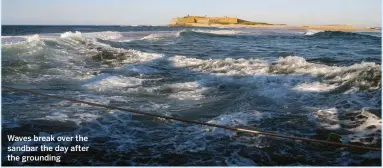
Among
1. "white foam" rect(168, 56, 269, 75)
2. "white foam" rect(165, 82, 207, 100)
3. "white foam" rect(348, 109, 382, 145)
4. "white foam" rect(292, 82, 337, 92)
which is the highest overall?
"white foam" rect(168, 56, 269, 75)

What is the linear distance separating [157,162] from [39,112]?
294 cm

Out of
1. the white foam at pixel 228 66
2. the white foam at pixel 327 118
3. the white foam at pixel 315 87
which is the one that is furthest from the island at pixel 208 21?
the white foam at pixel 327 118

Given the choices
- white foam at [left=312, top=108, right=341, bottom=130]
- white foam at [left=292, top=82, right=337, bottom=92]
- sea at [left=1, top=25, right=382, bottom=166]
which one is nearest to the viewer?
sea at [left=1, top=25, right=382, bottom=166]

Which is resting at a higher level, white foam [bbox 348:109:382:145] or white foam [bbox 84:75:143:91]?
white foam [bbox 84:75:143:91]

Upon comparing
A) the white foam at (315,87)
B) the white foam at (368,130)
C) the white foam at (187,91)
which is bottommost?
the white foam at (368,130)

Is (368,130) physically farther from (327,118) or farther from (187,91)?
(187,91)

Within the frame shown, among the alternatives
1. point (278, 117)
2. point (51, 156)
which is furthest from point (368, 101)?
point (51, 156)

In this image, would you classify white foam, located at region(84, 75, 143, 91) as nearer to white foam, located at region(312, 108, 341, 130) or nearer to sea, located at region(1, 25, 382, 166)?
sea, located at region(1, 25, 382, 166)

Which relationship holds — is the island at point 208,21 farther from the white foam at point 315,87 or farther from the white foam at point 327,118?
the white foam at point 327,118

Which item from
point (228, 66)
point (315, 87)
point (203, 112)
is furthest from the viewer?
point (228, 66)

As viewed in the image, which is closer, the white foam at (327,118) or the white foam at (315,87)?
the white foam at (327,118)

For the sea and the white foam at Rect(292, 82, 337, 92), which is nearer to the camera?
the sea

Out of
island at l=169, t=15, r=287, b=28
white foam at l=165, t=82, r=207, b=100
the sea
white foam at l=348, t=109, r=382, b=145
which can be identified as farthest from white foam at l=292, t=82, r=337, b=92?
island at l=169, t=15, r=287, b=28

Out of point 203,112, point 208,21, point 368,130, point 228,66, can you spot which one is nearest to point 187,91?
point 203,112
